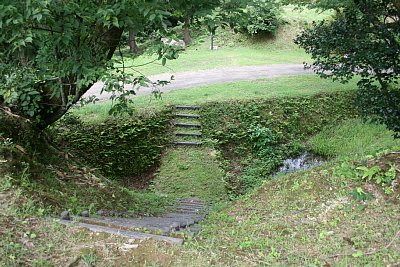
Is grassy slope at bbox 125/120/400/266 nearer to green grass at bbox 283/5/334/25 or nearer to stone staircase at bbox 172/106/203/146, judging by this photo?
stone staircase at bbox 172/106/203/146

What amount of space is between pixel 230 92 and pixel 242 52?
8.08m

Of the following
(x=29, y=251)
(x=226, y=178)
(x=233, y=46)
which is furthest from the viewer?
(x=233, y=46)

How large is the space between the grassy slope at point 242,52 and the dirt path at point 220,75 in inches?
28.5

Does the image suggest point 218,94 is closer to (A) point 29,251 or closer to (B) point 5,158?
(B) point 5,158

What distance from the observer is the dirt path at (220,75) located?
45.5ft

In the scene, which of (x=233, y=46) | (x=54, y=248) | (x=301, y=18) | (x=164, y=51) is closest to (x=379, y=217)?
(x=164, y=51)

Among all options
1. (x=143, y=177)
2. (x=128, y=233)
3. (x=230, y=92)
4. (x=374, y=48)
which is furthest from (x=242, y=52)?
(x=128, y=233)

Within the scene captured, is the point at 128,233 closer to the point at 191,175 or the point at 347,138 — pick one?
the point at 191,175

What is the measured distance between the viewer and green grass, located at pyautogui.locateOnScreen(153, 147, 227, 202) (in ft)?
28.5

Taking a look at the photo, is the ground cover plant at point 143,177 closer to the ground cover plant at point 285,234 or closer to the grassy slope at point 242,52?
the ground cover plant at point 285,234

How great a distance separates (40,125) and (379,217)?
513 cm

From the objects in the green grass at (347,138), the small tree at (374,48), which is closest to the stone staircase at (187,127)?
the green grass at (347,138)

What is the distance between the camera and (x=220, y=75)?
15.4 metres

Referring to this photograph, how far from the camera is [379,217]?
438 centimetres
